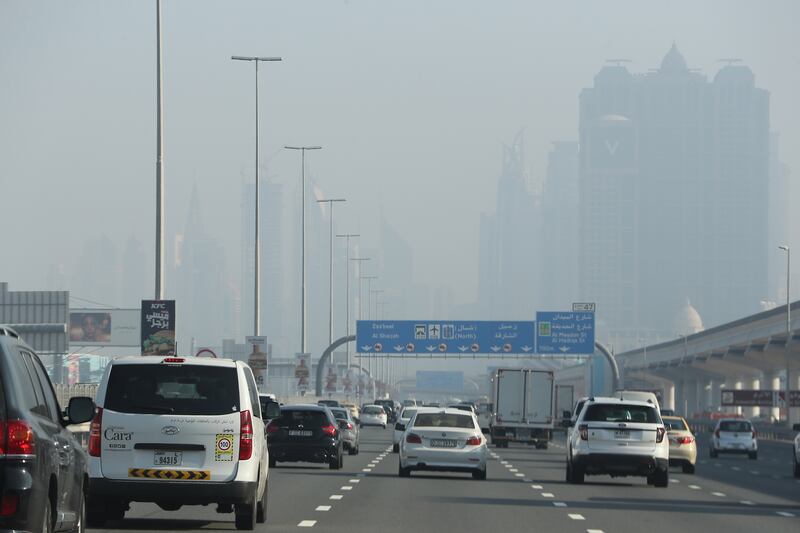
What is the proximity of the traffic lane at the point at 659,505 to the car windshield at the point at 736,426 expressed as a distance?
19.8 m

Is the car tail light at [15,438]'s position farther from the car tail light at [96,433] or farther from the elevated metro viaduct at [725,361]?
the elevated metro viaduct at [725,361]

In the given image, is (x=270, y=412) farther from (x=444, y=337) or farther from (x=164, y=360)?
(x=444, y=337)

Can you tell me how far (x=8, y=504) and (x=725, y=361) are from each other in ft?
403

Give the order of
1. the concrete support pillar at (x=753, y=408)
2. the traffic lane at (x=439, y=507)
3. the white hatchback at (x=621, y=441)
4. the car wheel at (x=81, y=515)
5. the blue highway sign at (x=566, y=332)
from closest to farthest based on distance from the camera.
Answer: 1. the car wheel at (x=81, y=515)
2. the traffic lane at (x=439, y=507)
3. the white hatchback at (x=621, y=441)
4. the blue highway sign at (x=566, y=332)
5. the concrete support pillar at (x=753, y=408)

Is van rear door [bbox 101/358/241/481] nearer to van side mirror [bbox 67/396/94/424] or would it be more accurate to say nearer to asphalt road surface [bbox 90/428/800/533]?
asphalt road surface [bbox 90/428/800/533]

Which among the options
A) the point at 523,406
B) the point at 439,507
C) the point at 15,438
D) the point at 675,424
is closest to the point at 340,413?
the point at 523,406

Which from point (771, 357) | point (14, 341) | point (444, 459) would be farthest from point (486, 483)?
point (771, 357)

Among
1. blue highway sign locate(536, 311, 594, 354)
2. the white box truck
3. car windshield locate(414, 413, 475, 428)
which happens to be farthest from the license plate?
blue highway sign locate(536, 311, 594, 354)

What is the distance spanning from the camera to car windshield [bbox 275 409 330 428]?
114 feet

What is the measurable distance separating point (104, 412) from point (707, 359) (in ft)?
389

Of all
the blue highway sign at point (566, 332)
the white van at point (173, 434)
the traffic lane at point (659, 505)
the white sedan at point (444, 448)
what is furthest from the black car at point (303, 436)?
the blue highway sign at point (566, 332)

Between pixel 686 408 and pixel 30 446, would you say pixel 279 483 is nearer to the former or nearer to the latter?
pixel 30 446

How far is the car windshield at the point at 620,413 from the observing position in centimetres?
3052

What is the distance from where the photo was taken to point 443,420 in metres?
32.5
